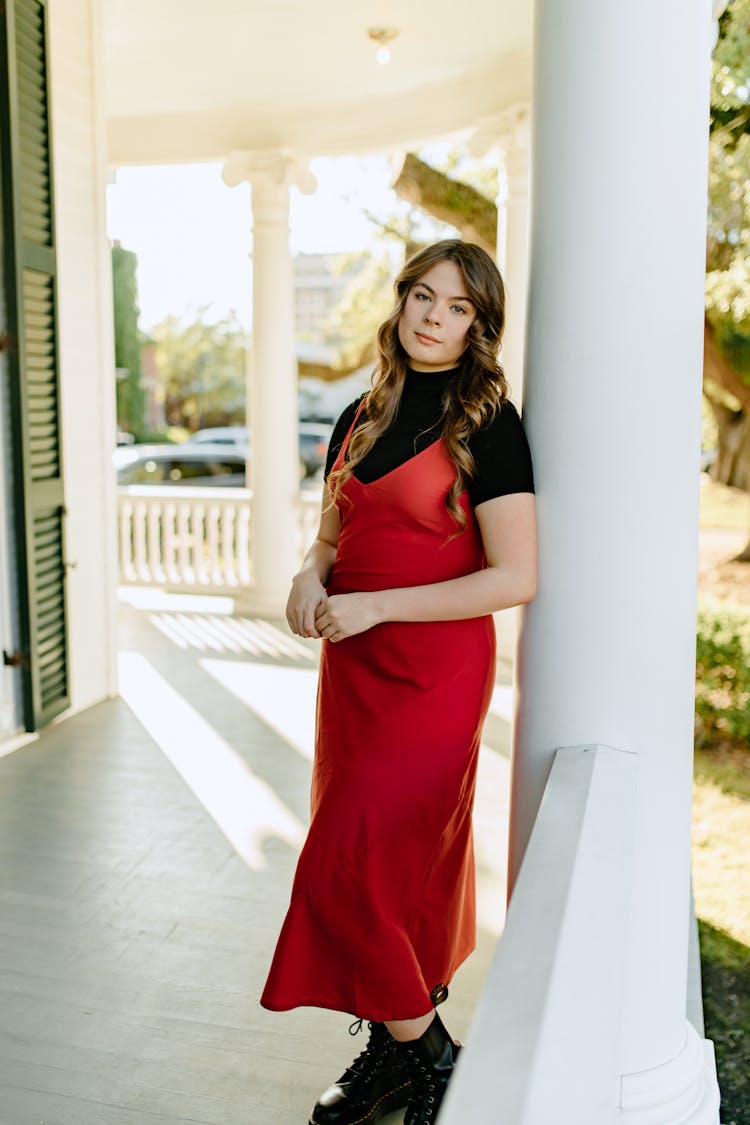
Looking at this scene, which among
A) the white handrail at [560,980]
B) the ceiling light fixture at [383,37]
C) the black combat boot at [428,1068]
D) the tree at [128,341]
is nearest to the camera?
the white handrail at [560,980]

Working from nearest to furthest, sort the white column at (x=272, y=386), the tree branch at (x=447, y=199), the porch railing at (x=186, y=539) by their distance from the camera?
the tree branch at (x=447, y=199) < the white column at (x=272, y=386) < the porch railing at (x=186, y=539)

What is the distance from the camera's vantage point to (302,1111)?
2.37 m

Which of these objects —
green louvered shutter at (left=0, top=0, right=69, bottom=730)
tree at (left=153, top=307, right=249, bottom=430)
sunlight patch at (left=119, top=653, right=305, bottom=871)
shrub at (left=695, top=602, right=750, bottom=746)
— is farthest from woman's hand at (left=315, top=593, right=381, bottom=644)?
tree at (left=153, top=307, right=249, bottom=430)

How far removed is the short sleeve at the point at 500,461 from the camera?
6.43 ft

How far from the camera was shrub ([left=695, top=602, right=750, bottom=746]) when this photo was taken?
6.46 meters

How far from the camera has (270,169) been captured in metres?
7.85

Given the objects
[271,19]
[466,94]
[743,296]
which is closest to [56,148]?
[271,19]

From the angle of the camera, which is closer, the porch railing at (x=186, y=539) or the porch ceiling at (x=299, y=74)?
the porch ceiling at (x=299, y=74)

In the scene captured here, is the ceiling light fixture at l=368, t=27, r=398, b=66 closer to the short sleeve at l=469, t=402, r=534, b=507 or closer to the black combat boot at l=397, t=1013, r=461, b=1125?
the short sleeve at l=469, t=402, r=534, b=507

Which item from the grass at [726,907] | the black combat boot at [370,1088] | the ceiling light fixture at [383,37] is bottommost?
the grass at [726,907]

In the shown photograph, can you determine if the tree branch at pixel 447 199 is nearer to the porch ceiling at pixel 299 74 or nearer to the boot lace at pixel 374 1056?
the porch ceiling at pixel 299 74

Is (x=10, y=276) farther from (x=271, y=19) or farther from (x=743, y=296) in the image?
(x=743, y=296)

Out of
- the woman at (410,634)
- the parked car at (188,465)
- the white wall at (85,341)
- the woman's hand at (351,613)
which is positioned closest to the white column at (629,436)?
the woman at (410,634)

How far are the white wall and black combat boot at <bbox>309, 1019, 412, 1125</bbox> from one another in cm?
340
